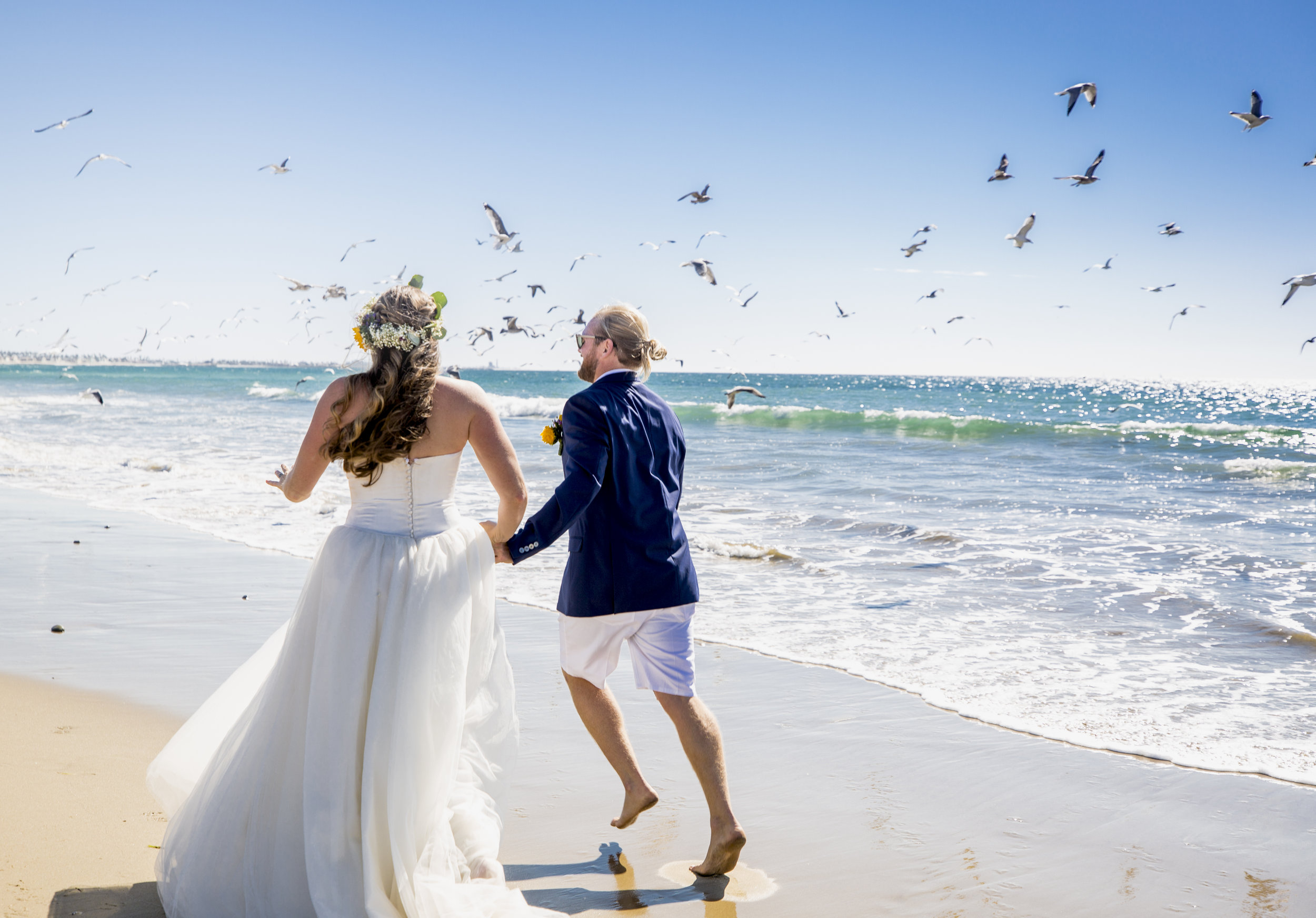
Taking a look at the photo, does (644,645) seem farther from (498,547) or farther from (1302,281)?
(1302,281)

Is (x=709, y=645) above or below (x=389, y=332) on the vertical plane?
below

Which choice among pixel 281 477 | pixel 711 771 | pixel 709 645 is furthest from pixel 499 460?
pixel 709 645

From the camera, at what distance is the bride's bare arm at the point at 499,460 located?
2832 mm

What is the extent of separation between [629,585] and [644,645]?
239 mm

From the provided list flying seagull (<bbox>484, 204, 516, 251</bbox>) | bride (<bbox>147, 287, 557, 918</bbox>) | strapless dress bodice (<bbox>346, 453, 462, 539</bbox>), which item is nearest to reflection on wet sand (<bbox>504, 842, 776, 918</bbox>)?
bride (<bbox>147, 287, 557, 918</bbox>)

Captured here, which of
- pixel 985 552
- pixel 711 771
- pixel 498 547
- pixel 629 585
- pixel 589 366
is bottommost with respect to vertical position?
pixel 985 552

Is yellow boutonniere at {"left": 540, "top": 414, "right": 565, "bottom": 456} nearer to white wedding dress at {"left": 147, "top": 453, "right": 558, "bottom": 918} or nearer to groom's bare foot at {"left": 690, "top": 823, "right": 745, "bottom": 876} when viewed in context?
white wedding dress at {"left": 147, "top": 453, "right": 558, "bottom": 918}

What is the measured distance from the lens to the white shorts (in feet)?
10.5

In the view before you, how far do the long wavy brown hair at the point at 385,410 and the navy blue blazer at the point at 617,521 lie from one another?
0.55m

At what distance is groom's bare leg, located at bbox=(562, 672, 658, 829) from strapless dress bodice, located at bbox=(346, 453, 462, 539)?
2.71 ft

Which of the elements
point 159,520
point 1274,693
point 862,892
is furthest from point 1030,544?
point 159,520

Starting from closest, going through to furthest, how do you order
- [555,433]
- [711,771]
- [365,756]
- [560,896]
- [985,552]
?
[365,756], [560,896], [711,771], [555,433], [985,552]

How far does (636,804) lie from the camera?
3.26 metres

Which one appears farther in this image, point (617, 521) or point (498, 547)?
point (617, 521)
